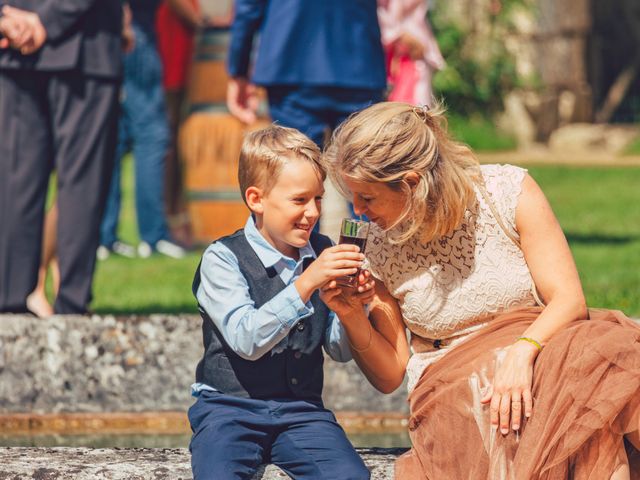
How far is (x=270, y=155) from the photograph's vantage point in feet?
9.26

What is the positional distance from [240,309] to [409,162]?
18.5 inches

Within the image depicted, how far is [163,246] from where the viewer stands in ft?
23.5

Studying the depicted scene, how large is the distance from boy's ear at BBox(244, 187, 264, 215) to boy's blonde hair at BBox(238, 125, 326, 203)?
0.5 inches

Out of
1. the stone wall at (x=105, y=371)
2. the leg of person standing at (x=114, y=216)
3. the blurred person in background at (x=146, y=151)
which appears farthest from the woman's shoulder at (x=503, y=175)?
the leg of person standing at (x=114, y=216)

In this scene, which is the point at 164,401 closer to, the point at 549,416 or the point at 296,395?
the point at 296,395

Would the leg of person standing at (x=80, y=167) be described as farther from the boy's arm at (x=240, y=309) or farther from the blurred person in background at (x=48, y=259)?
the boy's arm at (x=240, y=309)

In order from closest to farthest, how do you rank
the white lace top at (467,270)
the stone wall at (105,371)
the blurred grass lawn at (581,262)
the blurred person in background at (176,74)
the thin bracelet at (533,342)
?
the thin bracelet at (533,342)
the white lace top at (467,270)
the stone wall at (105,371)
the blurred grass lawn at (581,262)
the blurred person in background at (176,74)

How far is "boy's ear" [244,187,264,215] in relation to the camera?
2.87 meters

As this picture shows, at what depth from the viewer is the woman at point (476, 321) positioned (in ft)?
8.32

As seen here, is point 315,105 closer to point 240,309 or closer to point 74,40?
point 74,40

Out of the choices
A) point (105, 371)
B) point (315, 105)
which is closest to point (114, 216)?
point (315, 105)

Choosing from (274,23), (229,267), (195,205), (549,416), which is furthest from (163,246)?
(549,416)

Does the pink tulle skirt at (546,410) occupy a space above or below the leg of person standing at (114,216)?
above

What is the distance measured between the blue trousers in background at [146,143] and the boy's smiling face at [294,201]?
4166 mm
